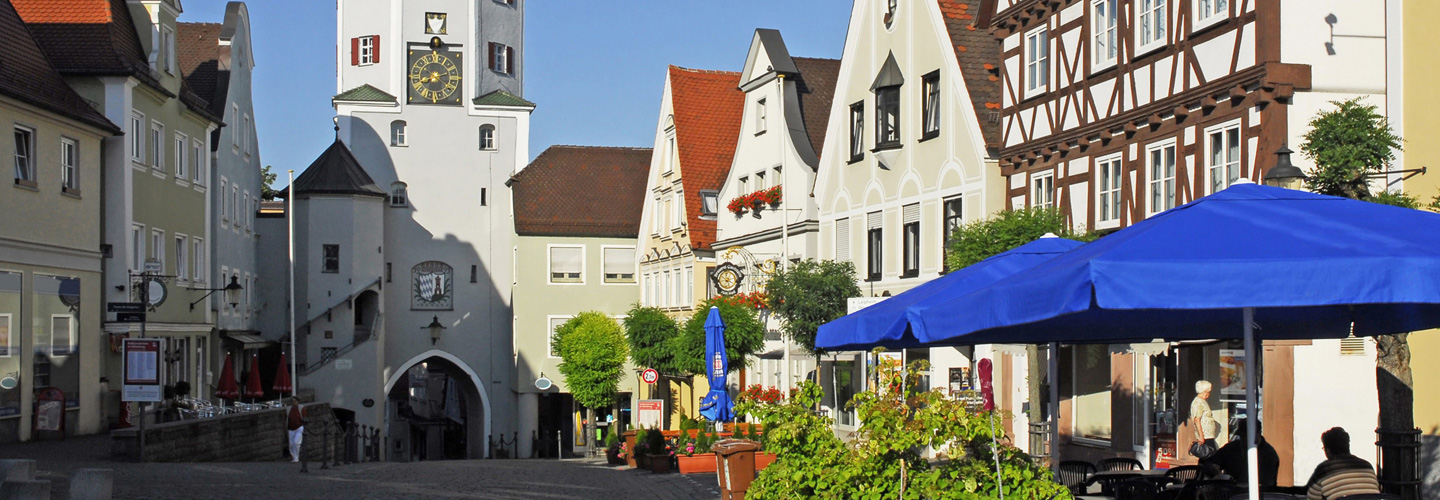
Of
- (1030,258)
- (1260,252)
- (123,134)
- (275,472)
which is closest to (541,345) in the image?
(123,134)

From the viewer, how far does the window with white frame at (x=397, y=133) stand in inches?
2333

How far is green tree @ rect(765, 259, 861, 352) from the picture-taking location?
28.8 meters

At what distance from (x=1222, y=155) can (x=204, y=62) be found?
30824 millimetres

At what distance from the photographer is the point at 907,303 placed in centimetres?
995

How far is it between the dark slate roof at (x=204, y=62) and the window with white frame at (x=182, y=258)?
4.85 metres

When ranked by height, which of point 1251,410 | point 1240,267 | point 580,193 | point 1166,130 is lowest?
point 1251,410

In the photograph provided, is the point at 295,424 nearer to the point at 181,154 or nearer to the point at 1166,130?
the point at 181,154

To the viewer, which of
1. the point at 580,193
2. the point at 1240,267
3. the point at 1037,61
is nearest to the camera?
the point at 1240,267

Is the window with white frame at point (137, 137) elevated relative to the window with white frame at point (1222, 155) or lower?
elevated

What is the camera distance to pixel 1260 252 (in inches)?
265

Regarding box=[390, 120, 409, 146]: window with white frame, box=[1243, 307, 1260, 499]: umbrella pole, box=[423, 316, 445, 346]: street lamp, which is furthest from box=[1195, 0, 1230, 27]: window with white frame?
box=[390, 120, 409, 146]: window with white frame

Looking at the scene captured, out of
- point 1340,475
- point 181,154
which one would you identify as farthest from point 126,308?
point 1340,475

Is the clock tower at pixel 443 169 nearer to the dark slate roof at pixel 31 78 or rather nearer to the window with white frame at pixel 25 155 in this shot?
the dark slate roof at pixel 31 78

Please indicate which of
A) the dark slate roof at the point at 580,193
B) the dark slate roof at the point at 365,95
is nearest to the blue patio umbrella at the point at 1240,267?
the dark slate roof at the point at 580,193
